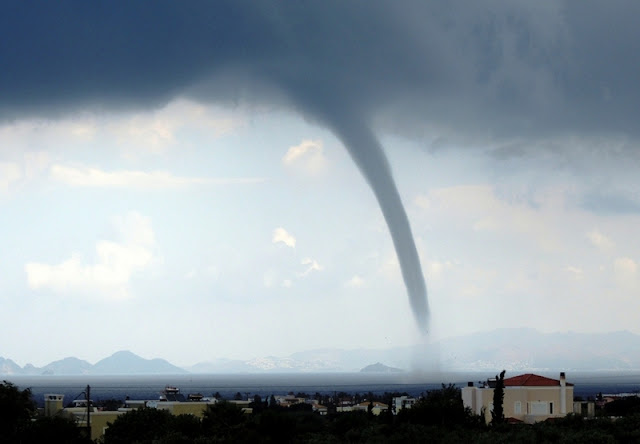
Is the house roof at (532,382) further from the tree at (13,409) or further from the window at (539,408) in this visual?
the tree at (13,409)

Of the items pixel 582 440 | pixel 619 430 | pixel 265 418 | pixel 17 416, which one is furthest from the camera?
pixel 17 416

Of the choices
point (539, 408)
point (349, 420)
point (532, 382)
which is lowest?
point (349, 420)

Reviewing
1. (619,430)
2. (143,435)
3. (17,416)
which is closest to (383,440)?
(619,430)

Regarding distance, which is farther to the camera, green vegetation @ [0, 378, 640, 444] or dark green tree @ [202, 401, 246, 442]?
dark green tree @ [202, 401, 246, 442]

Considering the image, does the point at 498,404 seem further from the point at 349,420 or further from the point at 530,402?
the point at 349,420

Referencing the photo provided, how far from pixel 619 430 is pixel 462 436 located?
824cm

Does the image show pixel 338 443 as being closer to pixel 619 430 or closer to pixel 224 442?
pixel 224 442

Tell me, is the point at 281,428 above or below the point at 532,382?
below

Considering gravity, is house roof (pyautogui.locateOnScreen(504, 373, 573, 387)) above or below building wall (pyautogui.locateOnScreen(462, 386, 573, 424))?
above

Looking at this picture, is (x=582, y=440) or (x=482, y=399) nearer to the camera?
(x=582, y=440)

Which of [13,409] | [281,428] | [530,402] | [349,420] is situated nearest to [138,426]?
[281,428]

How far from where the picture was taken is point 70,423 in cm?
5906

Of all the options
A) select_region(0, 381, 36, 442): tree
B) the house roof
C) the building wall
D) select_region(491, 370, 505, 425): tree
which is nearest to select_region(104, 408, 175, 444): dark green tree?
select_region(0, 381, 36, 442): tree

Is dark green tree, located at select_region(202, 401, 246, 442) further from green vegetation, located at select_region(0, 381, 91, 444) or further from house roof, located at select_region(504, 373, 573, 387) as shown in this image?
house roof, located at select_region(504, 373, 573, 387)
